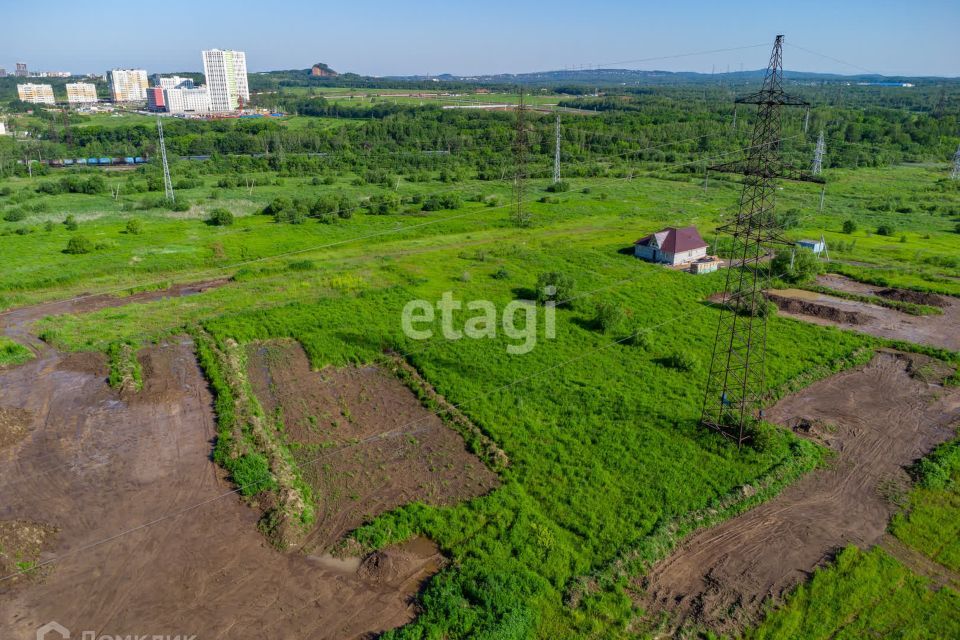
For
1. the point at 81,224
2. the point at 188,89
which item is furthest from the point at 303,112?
the point at 81,224

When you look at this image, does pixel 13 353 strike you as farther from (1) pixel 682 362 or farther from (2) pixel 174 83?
(2) pixel 174 83

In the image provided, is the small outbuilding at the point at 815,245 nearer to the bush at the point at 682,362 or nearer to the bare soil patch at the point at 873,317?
the bare soil patch at the point at 873,317

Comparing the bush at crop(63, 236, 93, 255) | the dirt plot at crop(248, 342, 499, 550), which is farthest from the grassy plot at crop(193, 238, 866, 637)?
the bush at crop(63, 236, 93, 255)

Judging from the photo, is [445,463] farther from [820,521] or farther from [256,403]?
[820,521]

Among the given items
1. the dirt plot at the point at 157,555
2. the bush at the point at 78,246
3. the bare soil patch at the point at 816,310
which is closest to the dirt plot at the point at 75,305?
the bush at the point at 78,246

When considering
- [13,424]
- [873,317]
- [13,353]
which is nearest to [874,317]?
[873,317]

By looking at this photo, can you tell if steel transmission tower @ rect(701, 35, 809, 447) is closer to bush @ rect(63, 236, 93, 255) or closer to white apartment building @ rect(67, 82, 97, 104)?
bush @ rect(63, 236, 93, 255)
